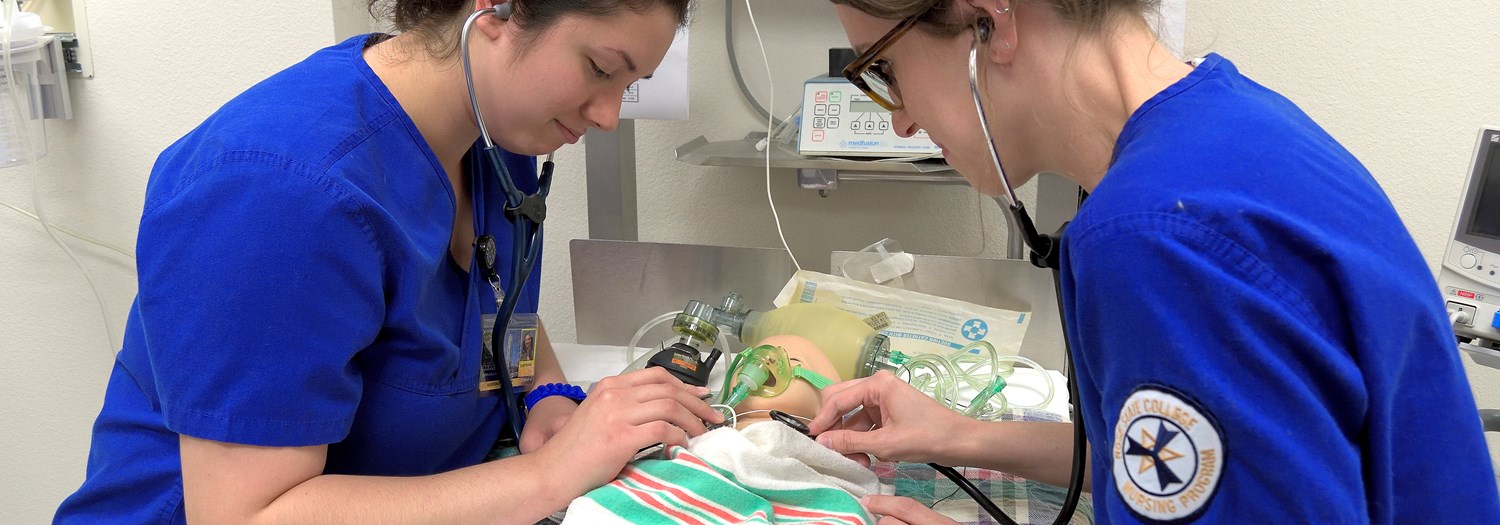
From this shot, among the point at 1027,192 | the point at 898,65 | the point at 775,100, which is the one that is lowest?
the point at 1027,192

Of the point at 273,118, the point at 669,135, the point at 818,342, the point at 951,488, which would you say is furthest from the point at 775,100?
the point at 273,118

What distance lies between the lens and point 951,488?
123 centimetres

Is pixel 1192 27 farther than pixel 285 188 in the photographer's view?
Yes

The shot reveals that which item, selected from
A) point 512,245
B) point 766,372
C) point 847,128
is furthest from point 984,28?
point 847,128

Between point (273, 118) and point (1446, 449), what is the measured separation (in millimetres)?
1049

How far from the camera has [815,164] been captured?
1.73 m

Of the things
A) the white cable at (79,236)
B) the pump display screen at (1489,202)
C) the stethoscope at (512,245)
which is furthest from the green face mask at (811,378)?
the white cable at (79,236)

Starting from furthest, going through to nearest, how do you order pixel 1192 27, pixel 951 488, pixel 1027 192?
pixel 1027 192, pixel 1192 27, pixel 951 488

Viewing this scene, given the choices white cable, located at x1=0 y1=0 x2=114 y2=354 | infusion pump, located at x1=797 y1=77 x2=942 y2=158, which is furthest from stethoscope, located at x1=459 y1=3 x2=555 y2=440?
white cable, located at x1=0 y1=0 x2=114 y2=354

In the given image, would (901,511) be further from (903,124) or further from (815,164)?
(815,164)

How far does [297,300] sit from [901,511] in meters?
0.63

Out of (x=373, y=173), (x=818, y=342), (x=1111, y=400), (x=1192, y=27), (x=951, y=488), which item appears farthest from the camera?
(x=1192, y=27)

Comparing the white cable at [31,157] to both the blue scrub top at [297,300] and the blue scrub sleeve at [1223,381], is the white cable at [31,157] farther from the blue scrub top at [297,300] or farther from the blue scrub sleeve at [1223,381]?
the blue scrub sleeve at [1223,381]

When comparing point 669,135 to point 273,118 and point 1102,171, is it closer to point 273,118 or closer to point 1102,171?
point 273,118
